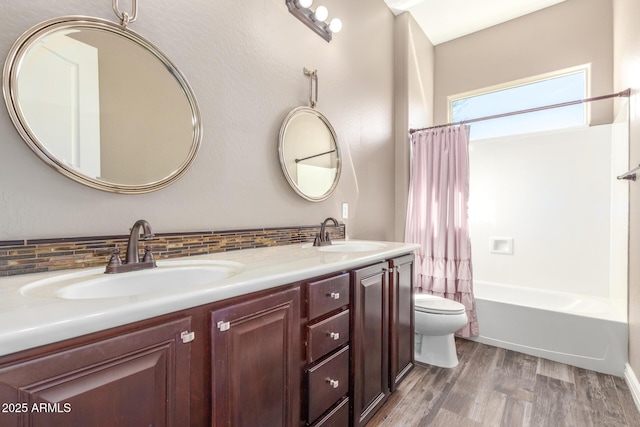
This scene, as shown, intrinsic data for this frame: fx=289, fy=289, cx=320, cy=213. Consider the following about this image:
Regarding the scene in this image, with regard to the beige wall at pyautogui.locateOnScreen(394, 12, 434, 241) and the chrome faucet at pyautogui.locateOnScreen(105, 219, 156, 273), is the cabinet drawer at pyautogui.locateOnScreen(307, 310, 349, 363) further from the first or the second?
the beige wall at pyautogui.locateOnScreen(394, 12, 434, 241)

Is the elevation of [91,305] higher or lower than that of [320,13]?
lower

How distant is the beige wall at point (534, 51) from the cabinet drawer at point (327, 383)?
3.05 m

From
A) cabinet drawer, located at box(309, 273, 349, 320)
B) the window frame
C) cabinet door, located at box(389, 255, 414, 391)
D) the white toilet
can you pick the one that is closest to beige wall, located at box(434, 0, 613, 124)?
the window frame

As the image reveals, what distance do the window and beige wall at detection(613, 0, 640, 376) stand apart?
61 centimetres

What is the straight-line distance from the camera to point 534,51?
2885 mm

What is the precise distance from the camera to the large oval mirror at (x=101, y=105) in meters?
0.89

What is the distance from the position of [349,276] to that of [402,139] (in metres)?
1.92

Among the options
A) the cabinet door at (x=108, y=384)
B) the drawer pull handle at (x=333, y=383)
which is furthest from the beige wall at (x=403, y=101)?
the cabinet door at (x=108, y=384)

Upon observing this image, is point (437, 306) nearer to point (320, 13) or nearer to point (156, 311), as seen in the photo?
point (156, 311)

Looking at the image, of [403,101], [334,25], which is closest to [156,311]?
[334,25]

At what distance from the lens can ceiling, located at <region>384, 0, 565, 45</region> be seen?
107 inches

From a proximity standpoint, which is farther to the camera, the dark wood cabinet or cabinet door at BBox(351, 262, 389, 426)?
cabinet door at BBox(351, 262, 389, 426)

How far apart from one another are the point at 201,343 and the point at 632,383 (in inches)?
98.5

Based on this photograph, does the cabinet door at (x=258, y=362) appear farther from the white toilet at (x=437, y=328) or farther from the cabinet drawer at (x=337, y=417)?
the white toilet at (x=437, y=328)
